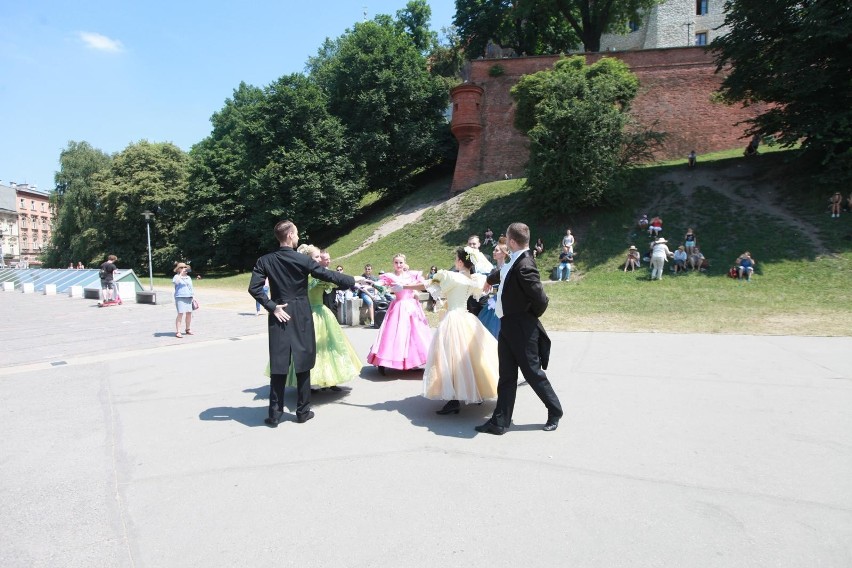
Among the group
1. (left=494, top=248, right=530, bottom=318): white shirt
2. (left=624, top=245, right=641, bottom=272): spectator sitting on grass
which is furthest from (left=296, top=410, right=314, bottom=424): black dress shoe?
(left=624, top=245, right=641, bottom=272): spectator sitting on grass

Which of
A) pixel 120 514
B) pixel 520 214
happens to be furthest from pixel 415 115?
pixel 120 514

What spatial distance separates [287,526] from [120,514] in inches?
47.8

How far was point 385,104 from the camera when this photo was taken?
4003 centimetres

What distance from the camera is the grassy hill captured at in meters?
12.9

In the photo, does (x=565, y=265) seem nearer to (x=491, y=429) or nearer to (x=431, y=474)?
(x=491, y=429)

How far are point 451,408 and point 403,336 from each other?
1.97m

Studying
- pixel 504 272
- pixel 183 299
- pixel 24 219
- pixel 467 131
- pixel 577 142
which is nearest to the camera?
pixel 504 272

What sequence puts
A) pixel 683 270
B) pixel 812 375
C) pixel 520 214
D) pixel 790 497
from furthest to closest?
pixel 520 214 → pixel 683 270 → pixel 812 375 → pixel 790 497

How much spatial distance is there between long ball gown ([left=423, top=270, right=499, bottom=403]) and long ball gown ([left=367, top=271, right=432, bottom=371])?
1.24 meters

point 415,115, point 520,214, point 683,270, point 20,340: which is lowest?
point 20,340

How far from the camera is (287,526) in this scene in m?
3.31

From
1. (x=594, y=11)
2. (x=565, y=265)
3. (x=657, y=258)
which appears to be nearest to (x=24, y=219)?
(x=594, y=11)

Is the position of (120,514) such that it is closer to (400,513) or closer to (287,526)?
(287,526)

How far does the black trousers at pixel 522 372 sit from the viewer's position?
493 centimetres
